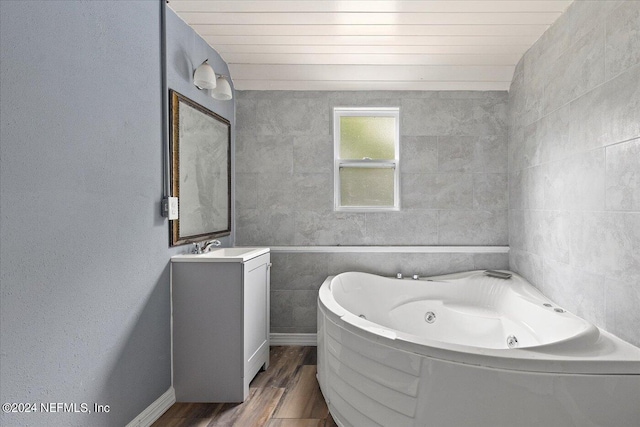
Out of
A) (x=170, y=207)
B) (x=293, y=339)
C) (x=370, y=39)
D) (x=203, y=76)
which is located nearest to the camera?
Answer: (x=170, y=207)

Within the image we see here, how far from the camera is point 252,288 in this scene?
2.37 meters

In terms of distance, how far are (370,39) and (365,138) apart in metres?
0.84

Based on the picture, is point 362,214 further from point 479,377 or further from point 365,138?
point 479,377

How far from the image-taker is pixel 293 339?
318 cm

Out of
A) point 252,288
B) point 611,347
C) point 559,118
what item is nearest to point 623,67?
point 559,118

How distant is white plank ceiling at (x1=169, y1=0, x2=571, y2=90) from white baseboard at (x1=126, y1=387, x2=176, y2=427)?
2189 millimetres

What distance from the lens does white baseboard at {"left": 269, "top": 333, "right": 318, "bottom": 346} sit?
10.4 ft

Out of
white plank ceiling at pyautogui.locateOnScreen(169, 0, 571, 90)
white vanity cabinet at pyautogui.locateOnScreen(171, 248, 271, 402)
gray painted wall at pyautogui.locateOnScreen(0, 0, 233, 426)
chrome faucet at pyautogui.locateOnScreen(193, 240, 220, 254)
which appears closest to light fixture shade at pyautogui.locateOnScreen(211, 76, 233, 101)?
white plank ceiling at pyautogui.locateOnScreen(169, 0, 571, 90)

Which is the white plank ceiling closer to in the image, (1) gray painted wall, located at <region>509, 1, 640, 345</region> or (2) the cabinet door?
(1) gray painted wall, located at <region>509, 1, 640, 345</region>

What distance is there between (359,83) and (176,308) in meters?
2.16

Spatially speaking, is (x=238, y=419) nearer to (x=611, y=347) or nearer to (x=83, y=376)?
(x=83, y=376)

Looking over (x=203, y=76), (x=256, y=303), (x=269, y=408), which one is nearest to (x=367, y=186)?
(x=256, y=303)

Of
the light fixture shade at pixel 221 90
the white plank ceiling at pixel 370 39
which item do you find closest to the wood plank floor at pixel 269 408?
the light fixture shade at pixel 221 90

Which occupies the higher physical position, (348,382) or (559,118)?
(559,118)
